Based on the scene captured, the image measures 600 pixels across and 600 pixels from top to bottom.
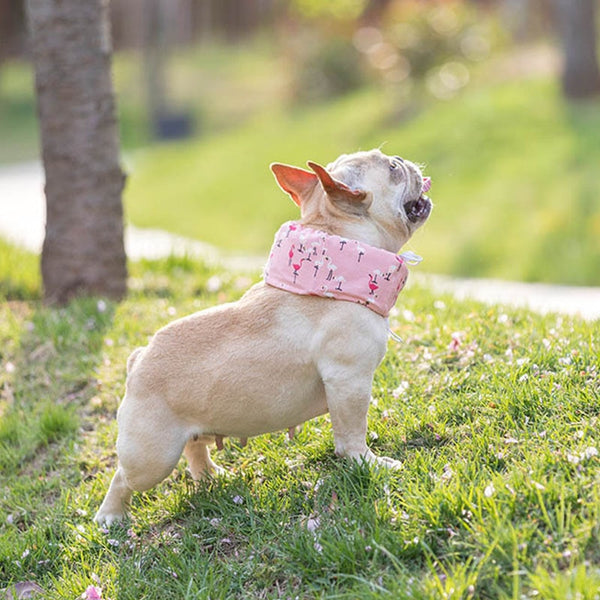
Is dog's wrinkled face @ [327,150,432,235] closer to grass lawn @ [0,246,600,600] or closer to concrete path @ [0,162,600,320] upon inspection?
grass lawn @ [0,246,600,600]

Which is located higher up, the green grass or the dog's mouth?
the dog's mouth

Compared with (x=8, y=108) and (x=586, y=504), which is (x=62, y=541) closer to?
(x=586, y=504)

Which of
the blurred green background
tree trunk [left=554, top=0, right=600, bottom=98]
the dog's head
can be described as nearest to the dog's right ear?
the dog's head

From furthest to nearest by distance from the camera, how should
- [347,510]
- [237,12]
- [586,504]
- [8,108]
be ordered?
1. [237,12]
2. [8,108]
3. [347,510]
4. [586,504]

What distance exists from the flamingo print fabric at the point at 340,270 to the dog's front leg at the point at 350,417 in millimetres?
327

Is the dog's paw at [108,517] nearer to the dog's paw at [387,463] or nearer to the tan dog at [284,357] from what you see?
the tan dog at [284,357]

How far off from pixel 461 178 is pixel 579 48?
2.97 meters

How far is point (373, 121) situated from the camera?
15797mm

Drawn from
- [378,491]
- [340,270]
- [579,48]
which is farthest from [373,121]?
[378,491]

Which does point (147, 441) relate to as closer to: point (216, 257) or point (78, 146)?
point (78, 146)

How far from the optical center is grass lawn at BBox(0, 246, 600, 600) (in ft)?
9.66

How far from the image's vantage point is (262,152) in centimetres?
1552

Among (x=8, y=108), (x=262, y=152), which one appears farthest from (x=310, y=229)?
(x=8, y=108)

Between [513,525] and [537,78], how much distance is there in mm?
13327
